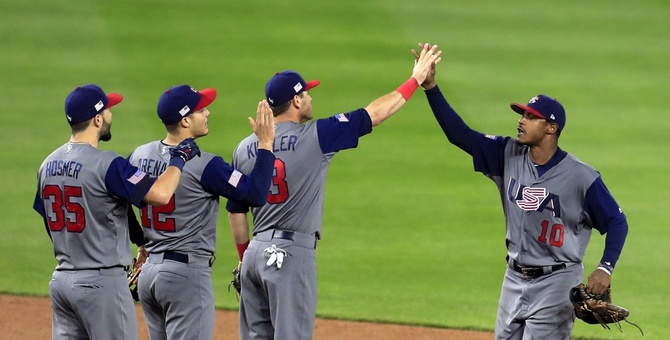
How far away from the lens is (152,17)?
635 inches

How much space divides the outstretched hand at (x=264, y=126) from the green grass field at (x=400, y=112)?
389 centimetres

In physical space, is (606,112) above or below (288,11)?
below

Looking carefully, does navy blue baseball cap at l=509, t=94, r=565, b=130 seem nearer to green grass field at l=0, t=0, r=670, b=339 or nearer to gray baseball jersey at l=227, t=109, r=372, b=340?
gray baseball jersey at l=227, t=109, r=372, b=340

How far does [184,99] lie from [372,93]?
27.5 feet

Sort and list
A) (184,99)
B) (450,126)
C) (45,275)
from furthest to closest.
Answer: (45,275) < (450,126) < (184,99)

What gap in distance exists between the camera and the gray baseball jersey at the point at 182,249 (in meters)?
5.85

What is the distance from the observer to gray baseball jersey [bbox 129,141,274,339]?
5.85 m

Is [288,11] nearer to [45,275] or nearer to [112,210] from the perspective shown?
[45,275]

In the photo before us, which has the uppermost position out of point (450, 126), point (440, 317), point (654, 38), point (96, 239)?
point (654, 38)

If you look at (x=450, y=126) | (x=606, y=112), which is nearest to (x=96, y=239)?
(x=450, y=126)

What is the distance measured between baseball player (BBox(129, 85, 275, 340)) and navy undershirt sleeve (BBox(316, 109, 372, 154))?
613mm

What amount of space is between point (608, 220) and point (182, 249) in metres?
2.43

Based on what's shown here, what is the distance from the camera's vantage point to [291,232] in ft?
19.5

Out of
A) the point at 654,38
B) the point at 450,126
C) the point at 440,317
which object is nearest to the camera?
the point at 450,126
